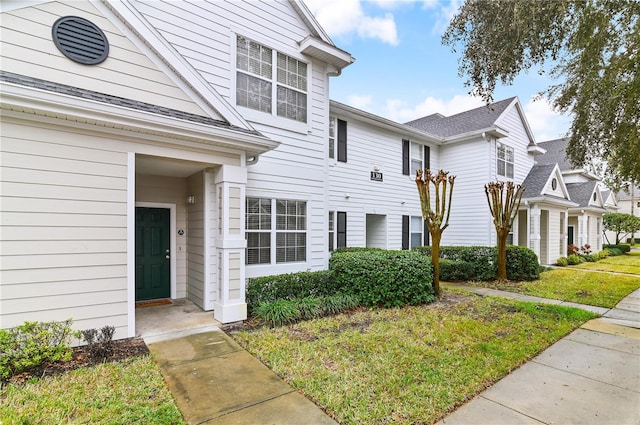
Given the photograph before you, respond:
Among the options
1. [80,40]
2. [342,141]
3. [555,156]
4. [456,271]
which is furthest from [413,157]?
[555,156]

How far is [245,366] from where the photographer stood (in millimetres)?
4176

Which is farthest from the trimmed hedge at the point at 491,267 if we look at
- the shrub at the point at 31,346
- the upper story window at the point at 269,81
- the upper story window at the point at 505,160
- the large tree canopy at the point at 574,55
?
the shrub at the point at 31,346

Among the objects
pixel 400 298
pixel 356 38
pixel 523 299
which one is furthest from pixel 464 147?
pixel 400 298

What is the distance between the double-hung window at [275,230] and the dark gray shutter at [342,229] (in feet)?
10.3

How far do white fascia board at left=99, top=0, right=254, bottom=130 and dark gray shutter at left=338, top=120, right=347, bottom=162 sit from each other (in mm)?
5294

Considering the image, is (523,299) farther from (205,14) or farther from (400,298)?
(205,14)

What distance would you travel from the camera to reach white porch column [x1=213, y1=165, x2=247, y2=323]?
5906 mm

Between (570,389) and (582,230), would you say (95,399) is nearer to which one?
(570,389)

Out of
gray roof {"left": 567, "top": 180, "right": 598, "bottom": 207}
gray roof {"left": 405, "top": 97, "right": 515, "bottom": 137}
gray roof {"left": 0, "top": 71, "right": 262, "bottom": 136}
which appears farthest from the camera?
gray roof {"left": 567, "top": 180, "right": 598, "bottom": 207}

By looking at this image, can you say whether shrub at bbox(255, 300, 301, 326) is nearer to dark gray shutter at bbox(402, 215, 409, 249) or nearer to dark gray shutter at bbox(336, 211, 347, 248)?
dark gray shutter at bbox(336, 211, 347, 248)

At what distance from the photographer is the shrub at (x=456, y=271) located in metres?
11.3

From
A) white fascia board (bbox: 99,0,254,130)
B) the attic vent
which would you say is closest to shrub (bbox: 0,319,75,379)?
the attic vent

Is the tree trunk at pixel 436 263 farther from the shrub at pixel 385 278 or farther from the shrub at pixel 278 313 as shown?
the shrub at pixel 278 313

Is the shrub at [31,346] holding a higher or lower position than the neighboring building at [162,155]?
lower
